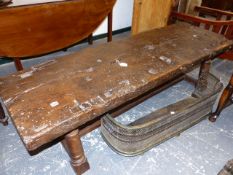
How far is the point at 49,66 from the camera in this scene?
117cm

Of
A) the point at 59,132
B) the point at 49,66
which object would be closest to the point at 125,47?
the point at 49,66

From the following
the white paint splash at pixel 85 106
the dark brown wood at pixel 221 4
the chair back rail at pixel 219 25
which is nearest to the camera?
the white paint splash at pixel 85 106

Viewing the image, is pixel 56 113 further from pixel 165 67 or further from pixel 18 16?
pixel 18 16

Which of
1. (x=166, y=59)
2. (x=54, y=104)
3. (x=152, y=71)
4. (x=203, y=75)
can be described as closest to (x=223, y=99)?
(x=203, y=75)

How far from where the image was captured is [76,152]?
3.51 feet

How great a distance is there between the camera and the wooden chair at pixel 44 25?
5.07 ft

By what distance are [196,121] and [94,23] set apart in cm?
145

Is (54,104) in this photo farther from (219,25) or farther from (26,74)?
(219,25)

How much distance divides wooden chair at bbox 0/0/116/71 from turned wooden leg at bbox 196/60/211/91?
1.23m

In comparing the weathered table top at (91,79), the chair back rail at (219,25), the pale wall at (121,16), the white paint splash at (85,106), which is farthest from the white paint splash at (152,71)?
the pale wall at (121,16)

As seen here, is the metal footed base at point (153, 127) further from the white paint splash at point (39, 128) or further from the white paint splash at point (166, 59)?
the white paint splash at point (39, 128)

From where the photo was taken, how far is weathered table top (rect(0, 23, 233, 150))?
32.8 inches

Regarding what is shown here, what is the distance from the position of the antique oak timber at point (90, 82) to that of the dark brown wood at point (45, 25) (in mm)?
617

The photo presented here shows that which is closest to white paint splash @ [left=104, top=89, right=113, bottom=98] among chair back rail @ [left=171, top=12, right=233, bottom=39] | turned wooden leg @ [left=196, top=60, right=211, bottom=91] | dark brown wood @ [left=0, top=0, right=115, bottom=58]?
turned wooden leg @ [left=196, top=60, right=211, bottom=91]
